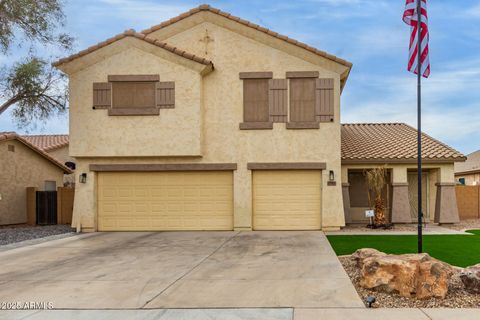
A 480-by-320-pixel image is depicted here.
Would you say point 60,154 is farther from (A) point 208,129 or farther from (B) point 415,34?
(B) point 415,34

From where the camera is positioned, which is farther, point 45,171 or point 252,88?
point 45,171

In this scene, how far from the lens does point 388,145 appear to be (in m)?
20.0

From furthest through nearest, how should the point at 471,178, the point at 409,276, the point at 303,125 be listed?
the point at 471,178 < the point at 303,125 < the point at 409,276

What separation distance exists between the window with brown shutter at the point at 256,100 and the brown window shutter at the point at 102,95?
16.9ft

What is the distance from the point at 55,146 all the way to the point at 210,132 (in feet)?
65.7

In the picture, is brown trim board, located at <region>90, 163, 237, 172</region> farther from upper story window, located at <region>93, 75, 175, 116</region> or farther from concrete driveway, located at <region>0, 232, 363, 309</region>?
concrete driveway, located at <region>0, 232, 363, 309</region>

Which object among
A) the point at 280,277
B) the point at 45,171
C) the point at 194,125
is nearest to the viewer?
the point at 280,277

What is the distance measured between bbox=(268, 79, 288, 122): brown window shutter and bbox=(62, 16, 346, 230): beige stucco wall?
1.19 ft

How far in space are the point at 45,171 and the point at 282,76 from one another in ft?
48.9

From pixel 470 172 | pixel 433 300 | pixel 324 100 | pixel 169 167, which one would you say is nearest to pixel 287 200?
pixel 324 100

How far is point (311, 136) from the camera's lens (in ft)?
53.8

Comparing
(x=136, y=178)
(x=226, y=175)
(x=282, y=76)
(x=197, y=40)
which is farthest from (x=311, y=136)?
(x=136, y=178)

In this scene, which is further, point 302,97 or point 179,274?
point 302,97

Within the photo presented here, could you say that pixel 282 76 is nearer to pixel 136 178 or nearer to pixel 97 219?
pixel 136 178
